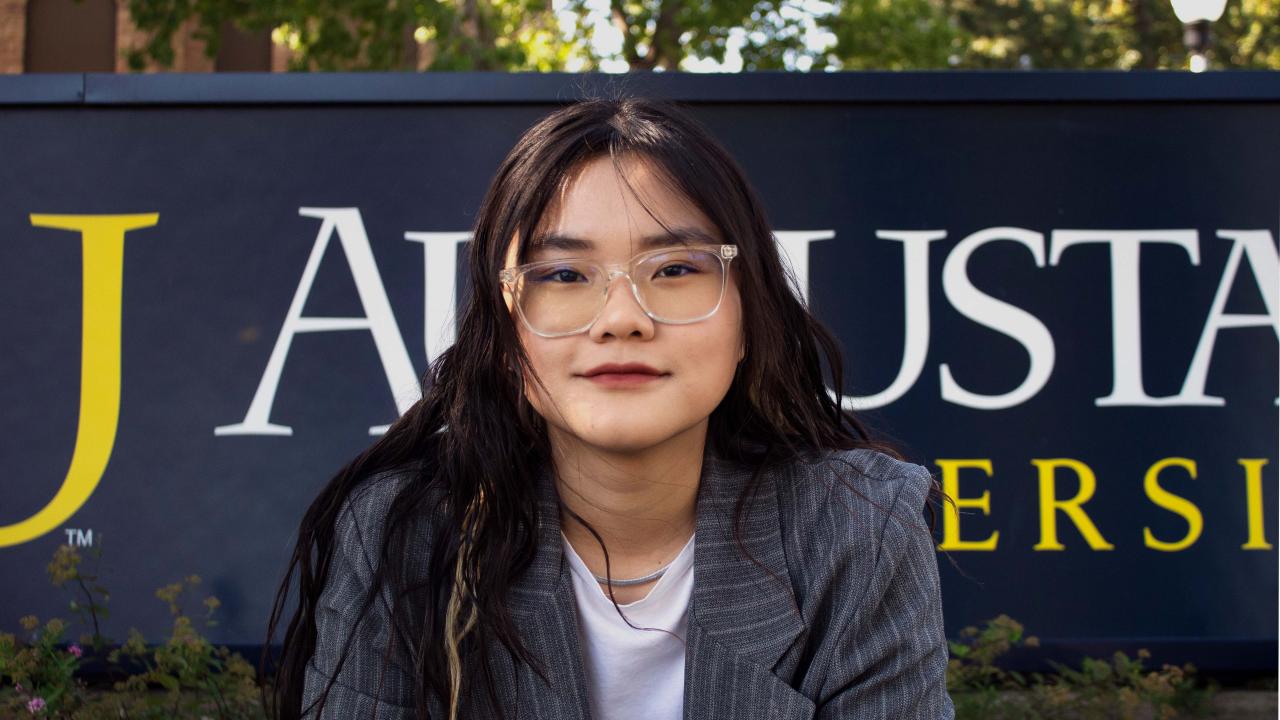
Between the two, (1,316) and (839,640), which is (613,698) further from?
(1,316)

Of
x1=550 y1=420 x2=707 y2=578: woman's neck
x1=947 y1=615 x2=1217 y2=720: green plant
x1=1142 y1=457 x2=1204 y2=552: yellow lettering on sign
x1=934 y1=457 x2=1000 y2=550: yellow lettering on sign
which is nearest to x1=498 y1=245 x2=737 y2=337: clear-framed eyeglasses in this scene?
x1=550 y1=420 x2=707 y2=578: woman's neck

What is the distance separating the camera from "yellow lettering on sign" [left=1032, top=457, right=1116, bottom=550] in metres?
3.17

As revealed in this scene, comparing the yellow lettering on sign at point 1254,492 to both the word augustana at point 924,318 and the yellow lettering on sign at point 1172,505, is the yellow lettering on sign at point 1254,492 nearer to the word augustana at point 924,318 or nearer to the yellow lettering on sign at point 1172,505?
the word augustana at point 924,318

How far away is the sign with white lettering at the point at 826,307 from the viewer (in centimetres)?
315

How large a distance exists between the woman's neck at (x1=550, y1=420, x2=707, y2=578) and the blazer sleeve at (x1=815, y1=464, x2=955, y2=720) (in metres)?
0.35

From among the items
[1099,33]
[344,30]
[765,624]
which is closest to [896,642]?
[765,624]

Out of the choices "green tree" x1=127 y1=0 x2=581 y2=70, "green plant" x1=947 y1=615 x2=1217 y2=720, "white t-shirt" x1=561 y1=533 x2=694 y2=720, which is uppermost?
"green tree" x1=127 y1=0 x2=581 y2=70

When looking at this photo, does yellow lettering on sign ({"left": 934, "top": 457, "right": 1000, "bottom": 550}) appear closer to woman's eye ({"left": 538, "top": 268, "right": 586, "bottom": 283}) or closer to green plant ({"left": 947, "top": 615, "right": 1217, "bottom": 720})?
green plant ({"left": 947, "top": 615, "right": 1217, "bottom": 720})

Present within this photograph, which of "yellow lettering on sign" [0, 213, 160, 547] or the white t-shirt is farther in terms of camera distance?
"yellow lettering on sign" [0, 213, 160, 547]

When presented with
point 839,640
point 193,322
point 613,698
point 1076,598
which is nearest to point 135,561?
point 193,322

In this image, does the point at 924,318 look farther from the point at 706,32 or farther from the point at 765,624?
the point at 706,32

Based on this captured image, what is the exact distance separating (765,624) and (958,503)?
1372 millimetres

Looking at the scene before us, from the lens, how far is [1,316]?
3.16 m

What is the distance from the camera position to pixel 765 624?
1964mm
